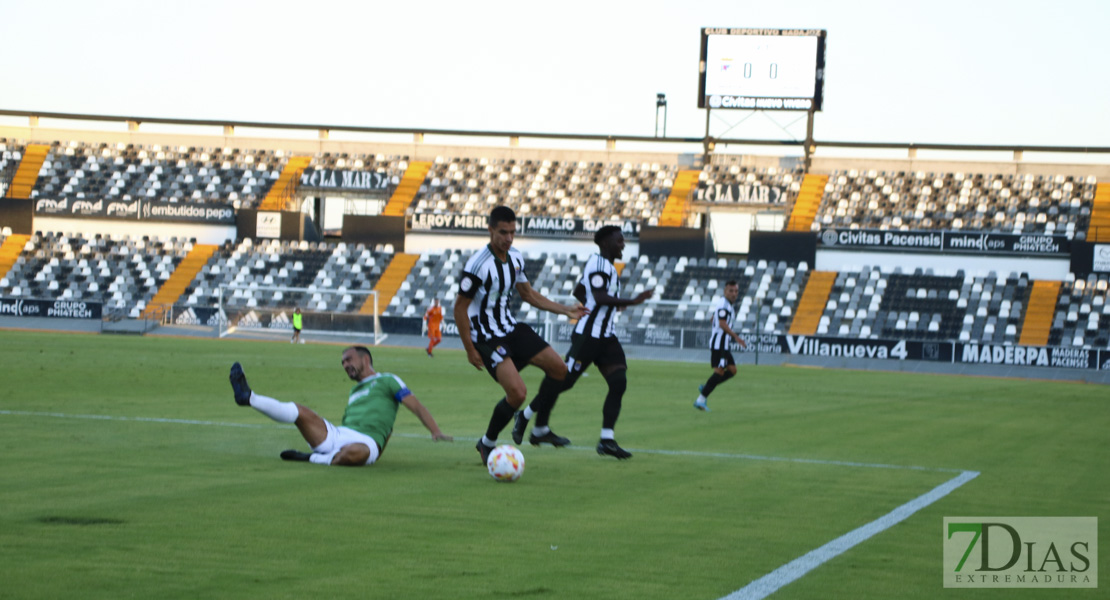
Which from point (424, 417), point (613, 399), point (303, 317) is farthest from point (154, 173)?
point (424, 417)

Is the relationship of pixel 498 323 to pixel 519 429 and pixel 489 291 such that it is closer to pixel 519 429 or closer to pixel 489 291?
pixel 489 291

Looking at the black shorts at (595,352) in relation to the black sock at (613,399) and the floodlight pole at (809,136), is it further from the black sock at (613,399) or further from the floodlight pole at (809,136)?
the floodlight pole at (809,136)

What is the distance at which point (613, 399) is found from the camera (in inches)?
437

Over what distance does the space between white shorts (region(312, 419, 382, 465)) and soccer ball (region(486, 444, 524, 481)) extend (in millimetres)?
1064

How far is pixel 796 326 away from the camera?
4541 cm

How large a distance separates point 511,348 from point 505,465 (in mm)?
1448

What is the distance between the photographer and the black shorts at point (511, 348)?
987 centimetres

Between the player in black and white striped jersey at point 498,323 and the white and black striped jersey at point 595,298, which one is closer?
the player in black and white striped jersey at point 498,323

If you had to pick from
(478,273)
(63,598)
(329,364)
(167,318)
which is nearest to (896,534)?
(478,273)

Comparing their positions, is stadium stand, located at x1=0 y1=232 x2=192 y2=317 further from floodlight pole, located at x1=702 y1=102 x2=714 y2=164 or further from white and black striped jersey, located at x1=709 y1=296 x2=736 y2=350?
white and black striped jersey, located at x1=709 y1=296 x2=736 y2=350

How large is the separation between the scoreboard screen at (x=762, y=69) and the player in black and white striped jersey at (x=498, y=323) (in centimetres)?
4253

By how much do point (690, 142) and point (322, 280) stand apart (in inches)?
717

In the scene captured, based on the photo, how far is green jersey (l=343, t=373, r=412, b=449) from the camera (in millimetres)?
9336

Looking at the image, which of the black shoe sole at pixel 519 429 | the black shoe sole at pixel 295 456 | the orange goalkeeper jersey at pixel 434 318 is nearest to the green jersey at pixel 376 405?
the black shoe sole at pixel 295 456
